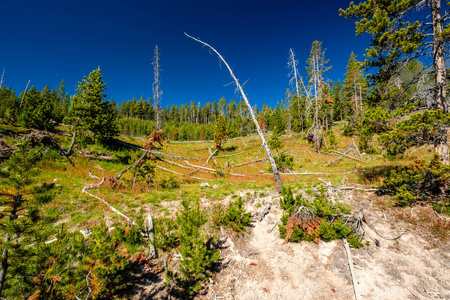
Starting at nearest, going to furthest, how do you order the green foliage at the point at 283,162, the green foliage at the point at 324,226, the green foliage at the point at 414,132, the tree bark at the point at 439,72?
the green foliage at the point at 414,132
the green foliage at the point at 324,226
the tree bark at the point at 439,72
the green foliage at the point at 283,162

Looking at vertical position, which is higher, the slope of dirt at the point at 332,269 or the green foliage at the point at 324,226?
the green foliage at the point at 324,226

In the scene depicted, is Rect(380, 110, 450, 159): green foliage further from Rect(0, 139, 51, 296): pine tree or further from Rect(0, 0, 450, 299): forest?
Rect(0, 139, 51, 296): pine tree

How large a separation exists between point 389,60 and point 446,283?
8953 millimetres

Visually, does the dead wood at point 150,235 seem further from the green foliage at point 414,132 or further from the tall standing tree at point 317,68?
the tall standing tree at point 317,68

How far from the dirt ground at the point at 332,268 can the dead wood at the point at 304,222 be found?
47 cm

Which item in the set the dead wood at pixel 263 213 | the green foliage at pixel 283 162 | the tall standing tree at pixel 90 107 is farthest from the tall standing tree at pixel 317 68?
the tall standing tree at pixel 90 107

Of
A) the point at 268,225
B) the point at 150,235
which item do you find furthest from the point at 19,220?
the point at 268,225

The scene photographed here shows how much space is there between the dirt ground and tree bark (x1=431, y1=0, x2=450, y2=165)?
3.60m

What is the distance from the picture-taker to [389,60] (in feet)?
27.6

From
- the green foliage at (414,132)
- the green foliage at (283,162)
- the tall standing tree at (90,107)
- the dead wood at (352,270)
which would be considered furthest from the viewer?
the tall standing tree at (90,107)

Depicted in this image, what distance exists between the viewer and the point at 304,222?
7348 mm

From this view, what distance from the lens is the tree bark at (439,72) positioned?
7332 millimetres

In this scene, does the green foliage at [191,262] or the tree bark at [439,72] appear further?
the tree bark at [439,72]

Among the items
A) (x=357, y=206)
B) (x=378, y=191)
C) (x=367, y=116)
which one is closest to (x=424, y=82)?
(x=367, y=116)
